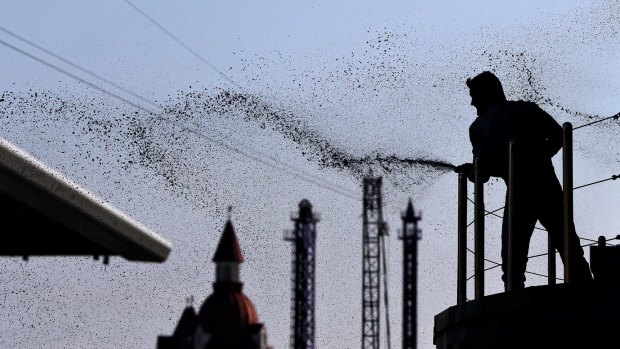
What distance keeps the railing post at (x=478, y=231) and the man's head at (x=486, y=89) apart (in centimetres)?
67

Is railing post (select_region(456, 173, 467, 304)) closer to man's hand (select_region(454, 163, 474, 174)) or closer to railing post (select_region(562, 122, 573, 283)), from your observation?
man's hand (select_region(454, 163, 474, 174))

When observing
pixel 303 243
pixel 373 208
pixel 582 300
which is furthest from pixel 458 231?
pixel 303 243

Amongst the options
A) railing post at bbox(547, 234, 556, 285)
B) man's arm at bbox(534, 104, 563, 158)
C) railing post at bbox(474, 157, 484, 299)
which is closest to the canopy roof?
railing post at bbox(474, 157, 484, 299)

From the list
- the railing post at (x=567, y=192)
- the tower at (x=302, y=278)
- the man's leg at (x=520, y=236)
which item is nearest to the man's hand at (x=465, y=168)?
the man's leg at (x=520, y=236)

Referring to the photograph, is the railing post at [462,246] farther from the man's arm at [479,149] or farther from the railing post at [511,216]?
the railing post at [511,216]

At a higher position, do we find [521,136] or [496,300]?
[521,136]

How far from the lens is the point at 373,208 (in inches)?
6649

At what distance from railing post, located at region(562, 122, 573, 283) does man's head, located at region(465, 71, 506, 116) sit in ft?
4.24

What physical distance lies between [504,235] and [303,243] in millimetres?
159938

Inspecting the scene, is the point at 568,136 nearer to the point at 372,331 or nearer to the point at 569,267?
the point at 569,267

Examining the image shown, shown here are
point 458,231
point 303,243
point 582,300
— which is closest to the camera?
point 582,300

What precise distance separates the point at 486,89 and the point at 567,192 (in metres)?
1.91

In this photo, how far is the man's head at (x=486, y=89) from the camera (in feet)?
68.2

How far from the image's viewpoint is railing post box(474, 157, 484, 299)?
20.7 meters
